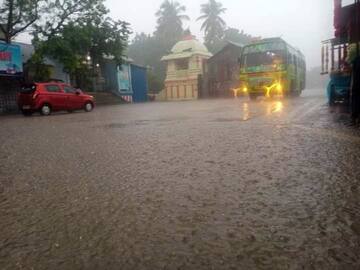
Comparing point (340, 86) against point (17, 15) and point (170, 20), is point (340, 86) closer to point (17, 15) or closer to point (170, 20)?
point (17, 15)

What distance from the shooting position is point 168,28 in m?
62.1

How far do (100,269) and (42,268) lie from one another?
12.0 inches

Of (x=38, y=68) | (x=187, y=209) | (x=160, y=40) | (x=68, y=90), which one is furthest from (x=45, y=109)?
(x=160, y=40)

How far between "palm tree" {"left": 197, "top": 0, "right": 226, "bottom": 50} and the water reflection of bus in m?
40.0

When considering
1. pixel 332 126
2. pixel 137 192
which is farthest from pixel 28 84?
pixel 137 192

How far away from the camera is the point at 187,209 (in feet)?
8.34

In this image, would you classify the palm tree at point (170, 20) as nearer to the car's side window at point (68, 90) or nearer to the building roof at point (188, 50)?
the building roof at point (188, 50)

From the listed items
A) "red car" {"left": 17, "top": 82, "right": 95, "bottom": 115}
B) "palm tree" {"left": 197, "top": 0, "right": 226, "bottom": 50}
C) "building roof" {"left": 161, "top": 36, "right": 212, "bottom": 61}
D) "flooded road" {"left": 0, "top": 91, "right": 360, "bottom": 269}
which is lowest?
"flooded road" {"left": 0, "top": 91, "right": 360, "bottom": 269}

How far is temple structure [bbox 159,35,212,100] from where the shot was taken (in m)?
39.7

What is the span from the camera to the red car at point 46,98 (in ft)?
55.4

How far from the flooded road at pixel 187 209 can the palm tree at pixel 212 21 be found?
5700 centimetres

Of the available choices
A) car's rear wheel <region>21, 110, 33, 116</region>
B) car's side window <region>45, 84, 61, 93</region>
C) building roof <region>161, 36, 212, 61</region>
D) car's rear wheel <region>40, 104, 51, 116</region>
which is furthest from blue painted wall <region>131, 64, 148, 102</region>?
car's rear wheel <region>40, 104, 51, 116</region>

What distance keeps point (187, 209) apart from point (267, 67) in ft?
59.6

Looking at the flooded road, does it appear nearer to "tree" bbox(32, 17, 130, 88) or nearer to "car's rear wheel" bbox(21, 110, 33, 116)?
"car's rear wheel" bbox(21, 110, 33, 116)
